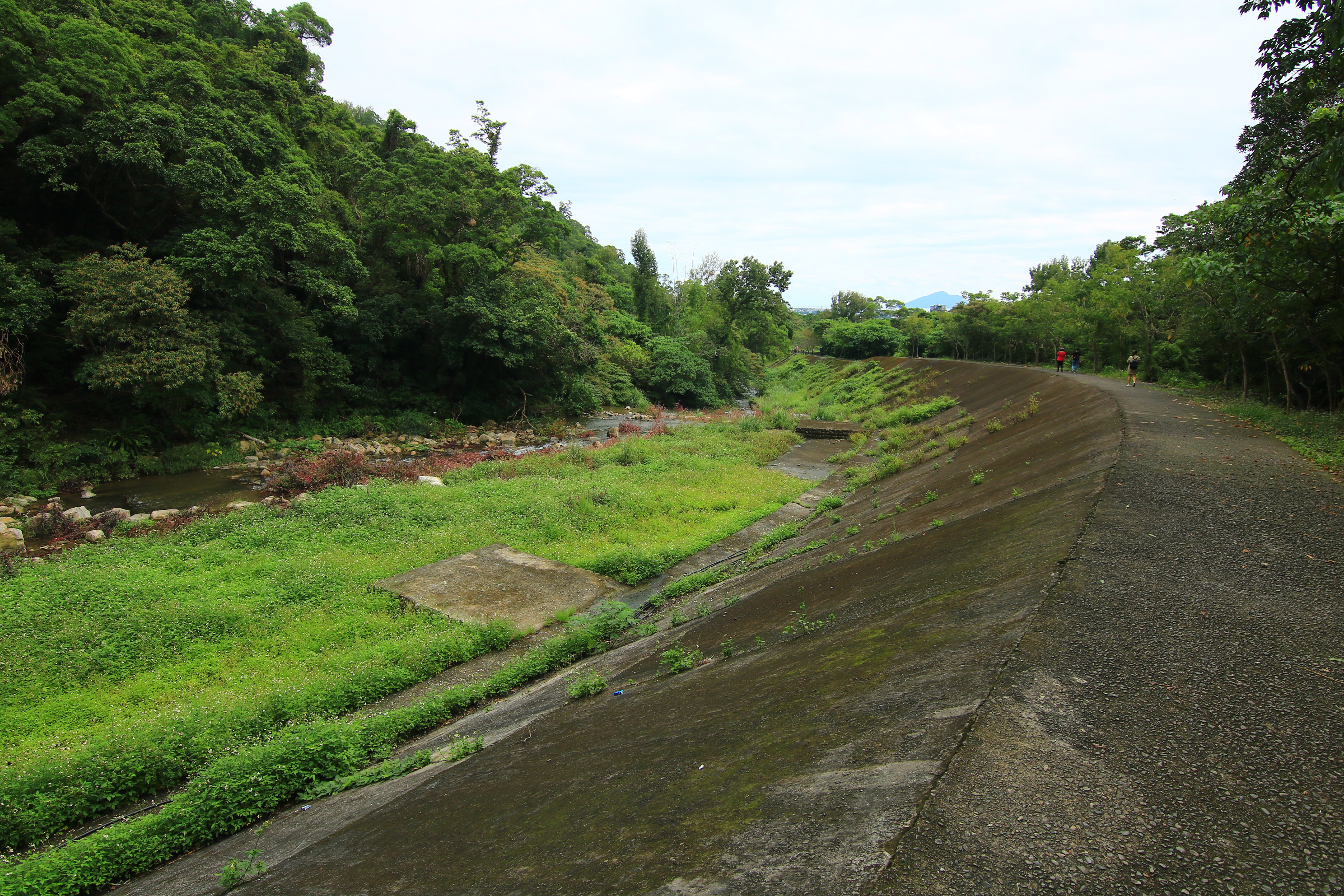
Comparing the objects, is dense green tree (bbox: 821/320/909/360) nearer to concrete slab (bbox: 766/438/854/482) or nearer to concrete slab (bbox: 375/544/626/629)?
concrete slab (bbox: 766/438/854/482)

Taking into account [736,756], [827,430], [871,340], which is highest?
[871,340]

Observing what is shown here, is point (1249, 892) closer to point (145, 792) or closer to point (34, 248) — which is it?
point (145, 792)

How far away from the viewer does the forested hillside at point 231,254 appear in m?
16.0

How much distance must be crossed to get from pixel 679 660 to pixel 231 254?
64.6ft

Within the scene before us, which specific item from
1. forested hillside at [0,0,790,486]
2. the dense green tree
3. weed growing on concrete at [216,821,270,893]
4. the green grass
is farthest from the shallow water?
the dense green tree

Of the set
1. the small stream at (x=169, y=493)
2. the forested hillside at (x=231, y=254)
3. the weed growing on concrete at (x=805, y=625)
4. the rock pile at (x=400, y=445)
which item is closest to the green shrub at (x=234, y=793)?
the weed growing on concrete at (x=805, y=625)

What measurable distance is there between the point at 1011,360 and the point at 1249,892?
155 feet

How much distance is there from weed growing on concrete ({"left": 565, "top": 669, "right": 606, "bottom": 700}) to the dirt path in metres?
3.95

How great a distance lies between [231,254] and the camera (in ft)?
59.9

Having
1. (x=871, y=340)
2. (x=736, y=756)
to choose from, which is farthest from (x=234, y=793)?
(x=871, y=340)

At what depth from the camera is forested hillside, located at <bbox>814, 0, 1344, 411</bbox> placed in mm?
7684

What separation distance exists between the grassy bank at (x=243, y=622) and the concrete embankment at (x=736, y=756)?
130cm

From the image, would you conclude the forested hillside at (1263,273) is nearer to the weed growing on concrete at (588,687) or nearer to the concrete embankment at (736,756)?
the concrete embankment at (736,756)

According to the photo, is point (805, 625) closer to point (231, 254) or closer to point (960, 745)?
point (960, 745)
